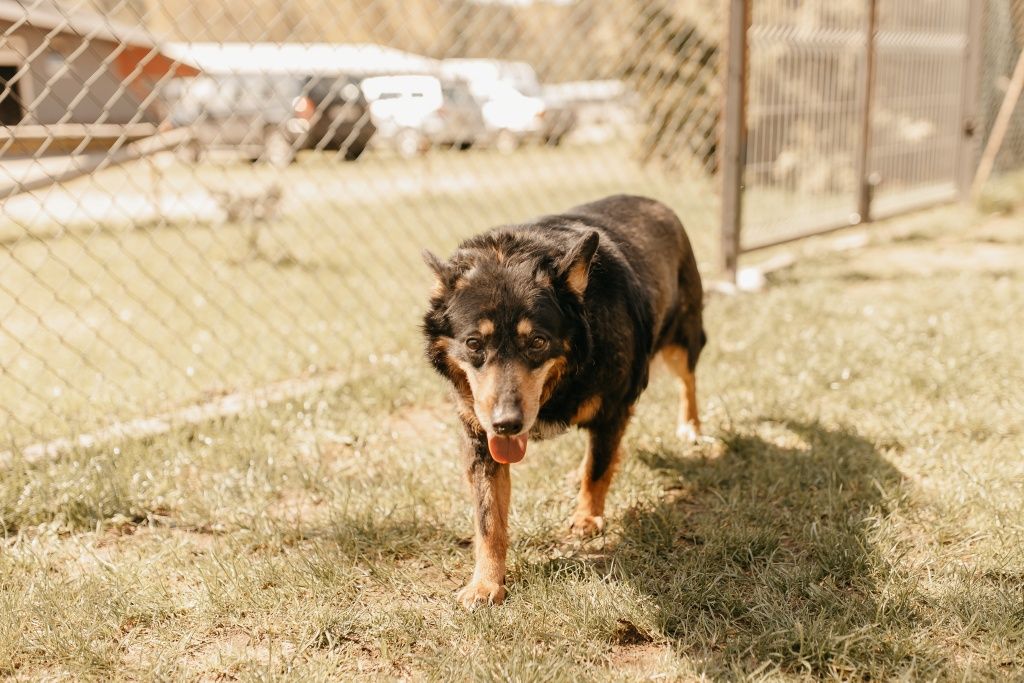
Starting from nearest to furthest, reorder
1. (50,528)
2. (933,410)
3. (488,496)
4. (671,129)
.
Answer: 1. (488,496)
2. (50,528)
3. (933,410)
4. (671,129)

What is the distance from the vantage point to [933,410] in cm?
388

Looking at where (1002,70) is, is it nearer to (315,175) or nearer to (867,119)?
(867,119)

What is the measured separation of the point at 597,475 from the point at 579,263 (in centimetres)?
82

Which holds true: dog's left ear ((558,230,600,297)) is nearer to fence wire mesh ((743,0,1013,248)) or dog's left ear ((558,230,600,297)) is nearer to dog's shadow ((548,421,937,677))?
dog's shadow ((548,421,937,677))

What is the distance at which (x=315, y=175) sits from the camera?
13234 millimetres

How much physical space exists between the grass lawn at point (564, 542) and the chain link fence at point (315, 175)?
0.62 metres

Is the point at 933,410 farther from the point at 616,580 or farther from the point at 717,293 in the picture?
the point at 717,293

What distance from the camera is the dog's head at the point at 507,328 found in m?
2.50

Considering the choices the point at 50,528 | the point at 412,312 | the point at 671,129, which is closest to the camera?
the point at 50,528

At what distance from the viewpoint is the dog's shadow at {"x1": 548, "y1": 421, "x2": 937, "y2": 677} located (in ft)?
7.71

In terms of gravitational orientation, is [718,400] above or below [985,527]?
below

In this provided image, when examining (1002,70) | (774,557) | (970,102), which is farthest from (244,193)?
(1002,70)

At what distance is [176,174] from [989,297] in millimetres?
11916

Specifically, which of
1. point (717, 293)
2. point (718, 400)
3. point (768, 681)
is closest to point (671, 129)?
point (717, 293)
